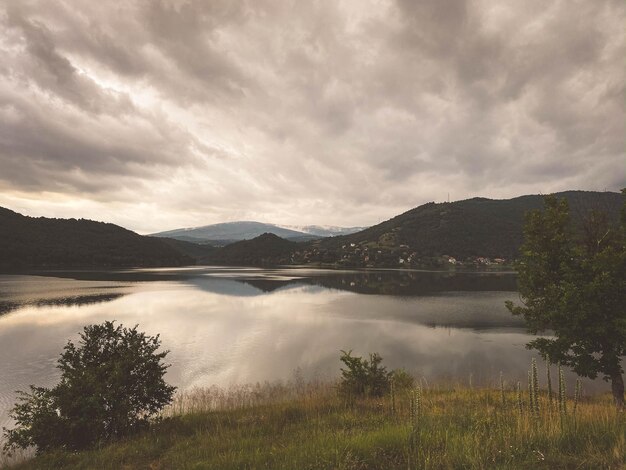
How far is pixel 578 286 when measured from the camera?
1695 centimetres

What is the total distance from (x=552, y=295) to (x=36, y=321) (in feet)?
Answer: 208

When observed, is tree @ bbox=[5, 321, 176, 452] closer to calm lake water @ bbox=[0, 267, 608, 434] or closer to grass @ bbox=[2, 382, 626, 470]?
grass @ bbox=[2, 382, 626, 470]

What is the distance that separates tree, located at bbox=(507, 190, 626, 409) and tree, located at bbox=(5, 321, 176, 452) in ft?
66.4

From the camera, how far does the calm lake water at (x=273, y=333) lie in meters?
29.9

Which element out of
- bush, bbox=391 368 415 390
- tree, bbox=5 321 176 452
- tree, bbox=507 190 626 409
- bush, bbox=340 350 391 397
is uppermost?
tree, bbox=507 190 626 409

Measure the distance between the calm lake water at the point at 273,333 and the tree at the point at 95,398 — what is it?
9.15 meters

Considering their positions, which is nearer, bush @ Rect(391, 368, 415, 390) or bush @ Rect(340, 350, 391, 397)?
bush @ Rect(340, 350, 391, 397)

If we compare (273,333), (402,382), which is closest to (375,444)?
(402,382)

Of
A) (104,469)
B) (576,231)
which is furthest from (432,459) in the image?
(576,231)

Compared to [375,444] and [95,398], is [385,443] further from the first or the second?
[95,398]

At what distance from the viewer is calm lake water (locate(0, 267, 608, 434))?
29.9 meters

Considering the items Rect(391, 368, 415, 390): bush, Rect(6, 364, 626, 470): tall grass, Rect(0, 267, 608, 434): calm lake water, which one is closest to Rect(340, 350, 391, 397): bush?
Rect(391, 368, 415, 390): bush

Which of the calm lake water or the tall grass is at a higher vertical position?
the tall grass

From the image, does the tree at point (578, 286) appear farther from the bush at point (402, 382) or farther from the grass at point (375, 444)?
the bush at point (402, 382)
